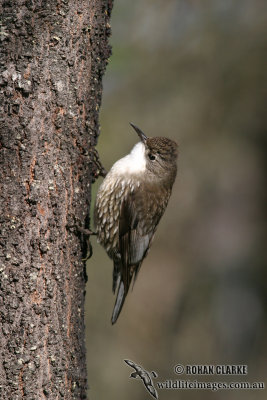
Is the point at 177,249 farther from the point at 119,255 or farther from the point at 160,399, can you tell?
the point at 119,255

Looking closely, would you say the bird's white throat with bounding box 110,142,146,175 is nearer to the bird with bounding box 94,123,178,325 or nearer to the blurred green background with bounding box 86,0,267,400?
the bird with bounding box 94,123,178,325

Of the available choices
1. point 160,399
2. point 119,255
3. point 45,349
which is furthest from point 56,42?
point 160,399

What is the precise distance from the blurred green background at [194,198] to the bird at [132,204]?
252cm

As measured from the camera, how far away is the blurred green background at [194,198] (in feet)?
24.0

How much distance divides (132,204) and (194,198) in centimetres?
373

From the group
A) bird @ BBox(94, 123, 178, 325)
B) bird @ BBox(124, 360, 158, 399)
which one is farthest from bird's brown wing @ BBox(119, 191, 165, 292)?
bird @ BBox(124, 360, 158, 399)

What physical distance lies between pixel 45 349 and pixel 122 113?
4.85 meters

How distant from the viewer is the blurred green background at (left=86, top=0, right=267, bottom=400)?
7.33m

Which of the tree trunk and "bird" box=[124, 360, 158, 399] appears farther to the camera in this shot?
"bird" box=[124, 360, 158, 399]

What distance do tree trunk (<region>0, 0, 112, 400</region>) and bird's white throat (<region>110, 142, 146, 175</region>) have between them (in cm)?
112

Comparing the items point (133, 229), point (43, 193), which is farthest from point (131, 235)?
point (43, 193)

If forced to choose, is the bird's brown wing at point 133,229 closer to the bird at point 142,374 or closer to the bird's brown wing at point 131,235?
the bird's brown wing at point 131,235

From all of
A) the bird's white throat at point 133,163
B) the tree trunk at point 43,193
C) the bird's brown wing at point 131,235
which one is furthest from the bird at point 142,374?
the tree trunk at point 43,193

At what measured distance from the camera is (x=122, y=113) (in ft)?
24.5
